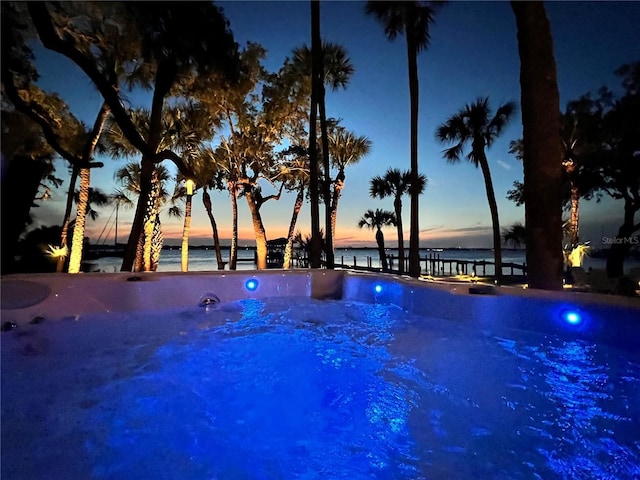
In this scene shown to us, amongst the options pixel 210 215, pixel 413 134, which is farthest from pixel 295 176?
pixel 413 134

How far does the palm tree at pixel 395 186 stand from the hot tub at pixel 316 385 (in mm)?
10444

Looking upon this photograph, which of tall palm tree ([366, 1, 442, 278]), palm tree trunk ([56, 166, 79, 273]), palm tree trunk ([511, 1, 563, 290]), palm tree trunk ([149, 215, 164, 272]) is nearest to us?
palm tree trunk ([511, 1, 563, 290])

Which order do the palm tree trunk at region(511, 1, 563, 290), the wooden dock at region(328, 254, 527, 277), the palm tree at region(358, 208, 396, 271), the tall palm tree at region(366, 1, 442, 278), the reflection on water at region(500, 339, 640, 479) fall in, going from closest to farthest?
the reflection on water at region(500, 339, 640, 479) < the palm tree trunk at region(511, 1, 563, 290) < the tall palm tree at region(366, 1, 442, 278) < the wooden dock at region(328, 254, 527, 277) < the palm tree at region(358, 208, 396, 271)

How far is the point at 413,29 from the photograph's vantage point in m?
6.64

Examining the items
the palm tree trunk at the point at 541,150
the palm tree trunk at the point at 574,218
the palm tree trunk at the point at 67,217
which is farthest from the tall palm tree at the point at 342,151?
the palm tree trunk at the point at 541,150

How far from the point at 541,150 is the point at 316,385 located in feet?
9.93

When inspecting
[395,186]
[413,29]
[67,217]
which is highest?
[413,29]

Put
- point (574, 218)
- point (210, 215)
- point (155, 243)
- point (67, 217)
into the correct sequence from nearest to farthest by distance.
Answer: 1. point (67, 217)
2. point (574, 218)
3. point (155, 243)
4. point (210, 215)

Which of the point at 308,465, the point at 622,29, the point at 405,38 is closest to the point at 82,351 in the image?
the point at 308,465

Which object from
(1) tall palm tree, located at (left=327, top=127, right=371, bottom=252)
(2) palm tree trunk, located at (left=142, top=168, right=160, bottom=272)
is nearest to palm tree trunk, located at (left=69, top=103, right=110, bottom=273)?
(2) palm tree trunk, located at (left=142, top=168, right=160, bottom=272)

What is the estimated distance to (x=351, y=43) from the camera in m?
8.60

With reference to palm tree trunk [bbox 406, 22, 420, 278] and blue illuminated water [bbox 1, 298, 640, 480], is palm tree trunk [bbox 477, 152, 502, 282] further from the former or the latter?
blue illuminated water [bbox 1, 298, 640, 480]

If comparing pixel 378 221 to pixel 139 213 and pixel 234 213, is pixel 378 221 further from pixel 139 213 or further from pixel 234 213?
pixel 139 213

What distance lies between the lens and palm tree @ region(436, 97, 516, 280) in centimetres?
877
